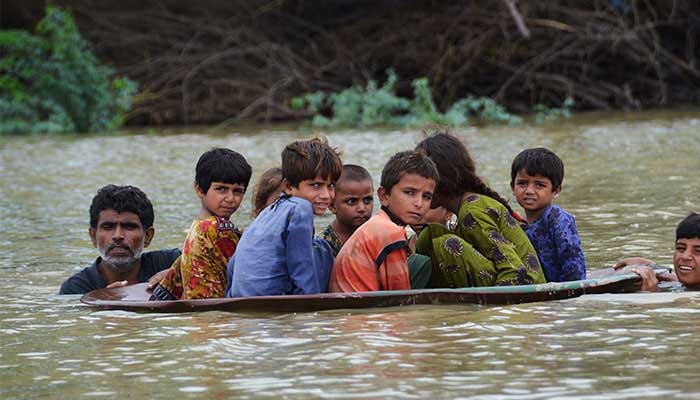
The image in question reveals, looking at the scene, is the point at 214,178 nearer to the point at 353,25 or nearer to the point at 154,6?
the point at 353,25

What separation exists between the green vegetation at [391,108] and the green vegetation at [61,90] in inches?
130

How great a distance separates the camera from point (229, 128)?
20281mm

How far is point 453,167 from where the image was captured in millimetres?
5871

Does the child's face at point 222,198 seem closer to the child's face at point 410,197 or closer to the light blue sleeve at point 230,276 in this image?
the light blue sleeve at point 230,276

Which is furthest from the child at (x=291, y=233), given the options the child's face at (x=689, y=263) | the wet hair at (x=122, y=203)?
the child's face at (x=689, y=263)

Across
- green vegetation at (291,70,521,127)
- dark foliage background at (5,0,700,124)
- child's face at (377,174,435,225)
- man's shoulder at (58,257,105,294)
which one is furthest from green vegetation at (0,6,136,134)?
child's face at (377,174,435,225)

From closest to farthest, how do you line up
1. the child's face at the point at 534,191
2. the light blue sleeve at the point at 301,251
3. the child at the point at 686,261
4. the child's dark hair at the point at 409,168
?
the light blue sleeve at the point at 301,251, the child's dark hair at the point at 409,168, the child at the point at 686,261, the child's face at the point at 534,191

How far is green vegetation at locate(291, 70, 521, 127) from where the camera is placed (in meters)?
19.2

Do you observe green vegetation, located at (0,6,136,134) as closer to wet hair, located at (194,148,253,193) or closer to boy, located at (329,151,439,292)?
wet hair, located at (194,148,253,193)

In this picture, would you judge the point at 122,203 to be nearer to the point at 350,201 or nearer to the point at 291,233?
the point at 350,201

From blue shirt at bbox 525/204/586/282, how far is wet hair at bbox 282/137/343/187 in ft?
3.93

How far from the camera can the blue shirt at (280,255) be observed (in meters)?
5.45

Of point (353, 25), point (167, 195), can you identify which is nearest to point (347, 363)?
point (167, 195)

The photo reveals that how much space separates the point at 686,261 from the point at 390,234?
1638 millimetres
